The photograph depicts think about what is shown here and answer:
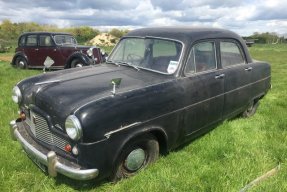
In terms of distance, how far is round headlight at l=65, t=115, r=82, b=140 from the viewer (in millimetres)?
3100

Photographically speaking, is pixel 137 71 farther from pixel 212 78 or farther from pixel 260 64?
pixel 260 64

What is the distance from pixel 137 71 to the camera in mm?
4418

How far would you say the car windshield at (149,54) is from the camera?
4309mm

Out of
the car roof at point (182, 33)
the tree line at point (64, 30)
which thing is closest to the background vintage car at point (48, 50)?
the car roof at point (182, 33)

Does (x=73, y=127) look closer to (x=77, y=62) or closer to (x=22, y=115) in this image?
(x=22, y=115)

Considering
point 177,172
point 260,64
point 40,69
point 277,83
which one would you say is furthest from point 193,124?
point 40,69

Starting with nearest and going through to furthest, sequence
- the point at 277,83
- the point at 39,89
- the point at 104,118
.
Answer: the point at 104,118 → the point at 39,89 → the point at 277,83

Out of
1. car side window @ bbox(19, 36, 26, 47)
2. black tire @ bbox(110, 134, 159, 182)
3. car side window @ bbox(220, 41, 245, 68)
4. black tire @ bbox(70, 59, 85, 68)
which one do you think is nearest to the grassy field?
black tire @ bbox(110, 134, 159, 182)

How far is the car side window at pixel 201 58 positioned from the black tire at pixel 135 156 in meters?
1.16

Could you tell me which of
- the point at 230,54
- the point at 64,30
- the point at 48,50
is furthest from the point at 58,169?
the point at 64,30

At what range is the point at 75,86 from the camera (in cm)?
382

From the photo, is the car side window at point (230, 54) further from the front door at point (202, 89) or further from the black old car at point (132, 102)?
the front door at point (202, 89)

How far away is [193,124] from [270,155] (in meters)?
1.18

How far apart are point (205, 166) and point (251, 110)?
2740mm
